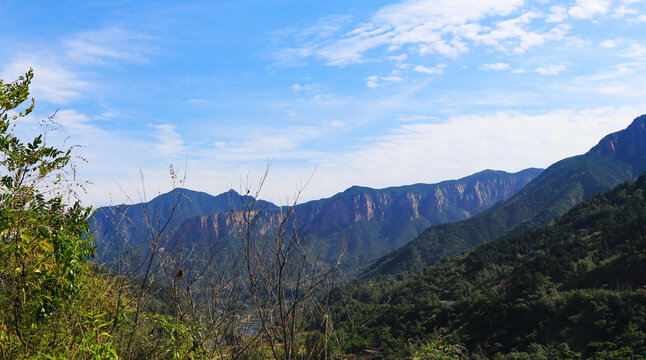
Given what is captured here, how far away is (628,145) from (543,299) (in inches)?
7140

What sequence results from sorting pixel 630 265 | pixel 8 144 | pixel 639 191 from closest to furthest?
pixel 8 144 → pixel 630 265 → pixel 639 191

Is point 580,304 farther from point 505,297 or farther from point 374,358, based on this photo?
point 374,358

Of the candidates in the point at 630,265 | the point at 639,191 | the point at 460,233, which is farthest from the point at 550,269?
the point at 460,233

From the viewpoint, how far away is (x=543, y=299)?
33250 millimetres

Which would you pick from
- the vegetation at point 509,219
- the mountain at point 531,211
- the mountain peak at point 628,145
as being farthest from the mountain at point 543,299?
the mountain peak at point 628,145

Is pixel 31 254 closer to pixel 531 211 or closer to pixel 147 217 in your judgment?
pixel 147 217

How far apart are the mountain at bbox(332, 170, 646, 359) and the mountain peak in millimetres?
123283

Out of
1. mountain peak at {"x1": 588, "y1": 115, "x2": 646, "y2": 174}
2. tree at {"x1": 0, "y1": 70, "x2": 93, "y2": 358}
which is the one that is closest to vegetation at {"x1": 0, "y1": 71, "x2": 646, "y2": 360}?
tree at {"x1": 0, "y1": 70, "x2": 93, "y2": 358}

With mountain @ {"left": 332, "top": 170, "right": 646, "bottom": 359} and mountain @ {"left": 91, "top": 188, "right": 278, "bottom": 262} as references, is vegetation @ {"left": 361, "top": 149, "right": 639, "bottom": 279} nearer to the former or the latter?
mountain @ {"left": 332, "top": 170, "right": 646, "bottom": 359}

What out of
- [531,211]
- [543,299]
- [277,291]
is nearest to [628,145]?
[531,211]

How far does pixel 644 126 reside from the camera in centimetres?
17500

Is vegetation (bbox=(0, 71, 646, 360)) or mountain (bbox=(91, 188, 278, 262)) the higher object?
mountain (bbox=(91, 188, 278, 262))

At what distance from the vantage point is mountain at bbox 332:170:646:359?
26.9 metres

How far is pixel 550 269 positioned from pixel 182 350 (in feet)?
168
